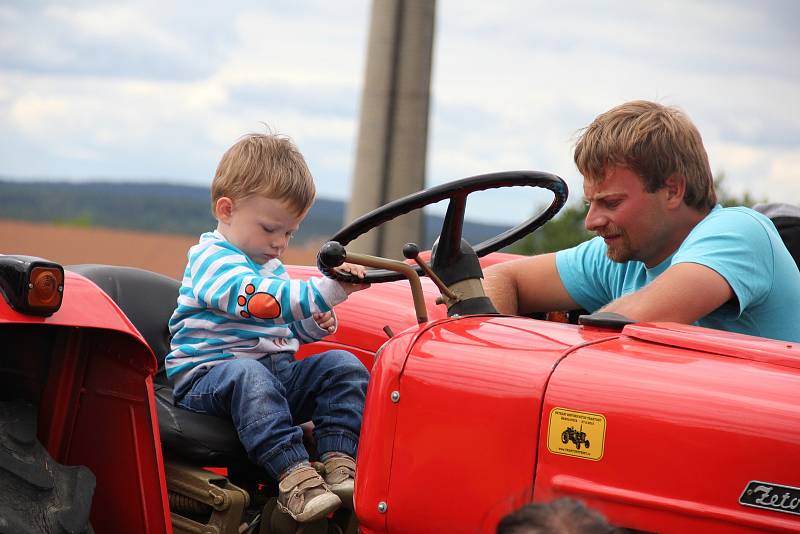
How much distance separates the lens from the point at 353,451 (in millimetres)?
2395

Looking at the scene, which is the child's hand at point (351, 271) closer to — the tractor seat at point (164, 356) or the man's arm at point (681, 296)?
the tractor seat at point (164, 356)

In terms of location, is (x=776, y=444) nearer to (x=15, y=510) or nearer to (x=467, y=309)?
(x=467, y=309)

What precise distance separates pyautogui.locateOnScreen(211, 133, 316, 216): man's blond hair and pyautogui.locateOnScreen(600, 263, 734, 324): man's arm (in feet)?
2.67

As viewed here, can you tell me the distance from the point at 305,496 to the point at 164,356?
2.34 ft

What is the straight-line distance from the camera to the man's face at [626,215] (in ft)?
8.11

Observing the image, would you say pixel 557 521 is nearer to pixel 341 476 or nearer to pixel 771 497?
pixel 771 497

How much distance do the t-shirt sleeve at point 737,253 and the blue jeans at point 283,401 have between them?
816 mm

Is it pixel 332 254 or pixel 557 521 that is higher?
pixel 332 254

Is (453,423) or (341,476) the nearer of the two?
(453,423)

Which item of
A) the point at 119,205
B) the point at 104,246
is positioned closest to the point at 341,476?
the point at 104,246

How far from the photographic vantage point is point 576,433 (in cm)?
175

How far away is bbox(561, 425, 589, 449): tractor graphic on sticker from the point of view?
5.72 feet

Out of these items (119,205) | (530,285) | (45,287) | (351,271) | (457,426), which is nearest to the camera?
(457,426)

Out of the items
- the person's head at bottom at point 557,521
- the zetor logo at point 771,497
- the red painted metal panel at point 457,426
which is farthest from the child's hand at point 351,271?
the person's head at bottom at point 557,521
